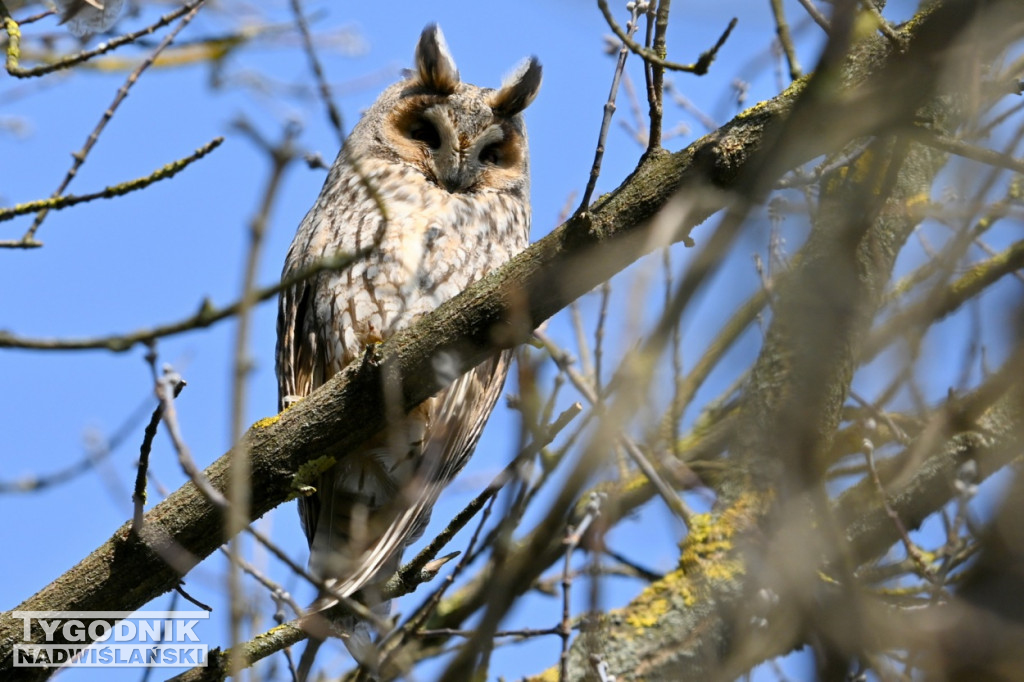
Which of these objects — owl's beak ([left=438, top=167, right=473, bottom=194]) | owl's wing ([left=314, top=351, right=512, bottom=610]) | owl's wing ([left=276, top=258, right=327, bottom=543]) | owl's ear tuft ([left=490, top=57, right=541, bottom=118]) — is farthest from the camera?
owl's ear tuft ([left=490, top=57, right=541, bottom=118])

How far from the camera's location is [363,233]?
368 centimetres

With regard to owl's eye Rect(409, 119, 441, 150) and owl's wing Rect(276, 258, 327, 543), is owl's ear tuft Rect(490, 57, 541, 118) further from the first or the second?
owl's wing Rect(276, 258, 327, 543)

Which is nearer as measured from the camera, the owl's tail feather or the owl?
the owl's tail feather

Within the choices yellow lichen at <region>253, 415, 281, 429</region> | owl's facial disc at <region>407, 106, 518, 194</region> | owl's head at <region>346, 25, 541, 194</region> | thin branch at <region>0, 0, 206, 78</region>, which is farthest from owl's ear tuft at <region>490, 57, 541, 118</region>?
yellow lichen at <region>253, 415, 281, 429</region>

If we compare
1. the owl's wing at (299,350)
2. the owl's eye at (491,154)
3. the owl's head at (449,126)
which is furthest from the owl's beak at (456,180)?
the owl's wing at (299,350)

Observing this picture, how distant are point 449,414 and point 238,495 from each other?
211cm

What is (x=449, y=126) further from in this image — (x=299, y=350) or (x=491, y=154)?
(x=299, y=350)

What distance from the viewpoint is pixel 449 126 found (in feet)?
13.9

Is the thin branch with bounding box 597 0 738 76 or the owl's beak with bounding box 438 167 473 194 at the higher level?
the owl's beak with bounding box 438 167 473 194

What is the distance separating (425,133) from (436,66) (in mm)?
Result: 343

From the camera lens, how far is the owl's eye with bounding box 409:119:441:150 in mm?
4316

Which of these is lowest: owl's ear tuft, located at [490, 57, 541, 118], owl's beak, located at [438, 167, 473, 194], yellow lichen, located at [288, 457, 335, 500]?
yellow lichen, located at [288, 457, 335, 500]

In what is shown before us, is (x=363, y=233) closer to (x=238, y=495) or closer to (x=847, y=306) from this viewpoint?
(x=847, y=306)

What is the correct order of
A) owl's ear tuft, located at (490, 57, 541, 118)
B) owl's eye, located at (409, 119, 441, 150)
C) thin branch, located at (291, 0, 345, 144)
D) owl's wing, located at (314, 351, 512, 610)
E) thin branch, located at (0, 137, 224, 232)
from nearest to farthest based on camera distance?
1. thin branch, located at (291, 0, 345, 144)
2. thin branch, located at (0, 137, 224, 232)
3. owl's wing, located at (314, 351, 512, 610)
4. owl's eye, located at (409, 119, 441, 150)
5. owl's ear tuft, located at (490, 57, 541, 118)
